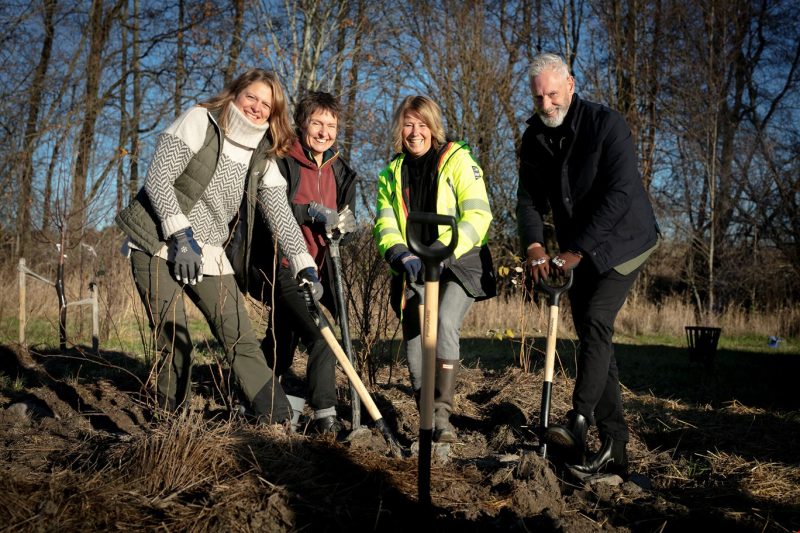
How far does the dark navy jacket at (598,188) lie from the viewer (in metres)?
3.05

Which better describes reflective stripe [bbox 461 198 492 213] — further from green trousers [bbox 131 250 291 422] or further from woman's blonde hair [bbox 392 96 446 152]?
green trousers [bbox 131 250 291 422]

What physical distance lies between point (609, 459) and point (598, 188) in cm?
130

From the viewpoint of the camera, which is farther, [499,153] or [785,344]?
[499,153]

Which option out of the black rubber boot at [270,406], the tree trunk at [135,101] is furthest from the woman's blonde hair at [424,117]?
the tree trunk at [135,101]

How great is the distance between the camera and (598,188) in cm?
315

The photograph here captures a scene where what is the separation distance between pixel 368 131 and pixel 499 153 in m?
3.05

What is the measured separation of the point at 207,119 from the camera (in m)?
3.24

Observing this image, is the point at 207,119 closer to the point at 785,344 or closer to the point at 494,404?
the point at 494,404

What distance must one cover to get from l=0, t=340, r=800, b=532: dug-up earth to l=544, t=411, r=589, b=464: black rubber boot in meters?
0.10

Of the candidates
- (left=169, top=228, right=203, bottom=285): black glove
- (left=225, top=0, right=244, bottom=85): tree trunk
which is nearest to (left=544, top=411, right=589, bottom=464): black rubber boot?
(left=169, top=228, right=203, bottom=285): black glove

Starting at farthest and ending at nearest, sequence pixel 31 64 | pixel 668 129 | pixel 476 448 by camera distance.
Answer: pixel 31 64 < pixel 668 129 < pixel 476 448

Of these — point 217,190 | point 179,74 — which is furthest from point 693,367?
point 179,74

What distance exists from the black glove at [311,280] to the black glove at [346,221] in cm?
39

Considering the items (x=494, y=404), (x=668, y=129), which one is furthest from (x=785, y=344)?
(x=494, y=404)
